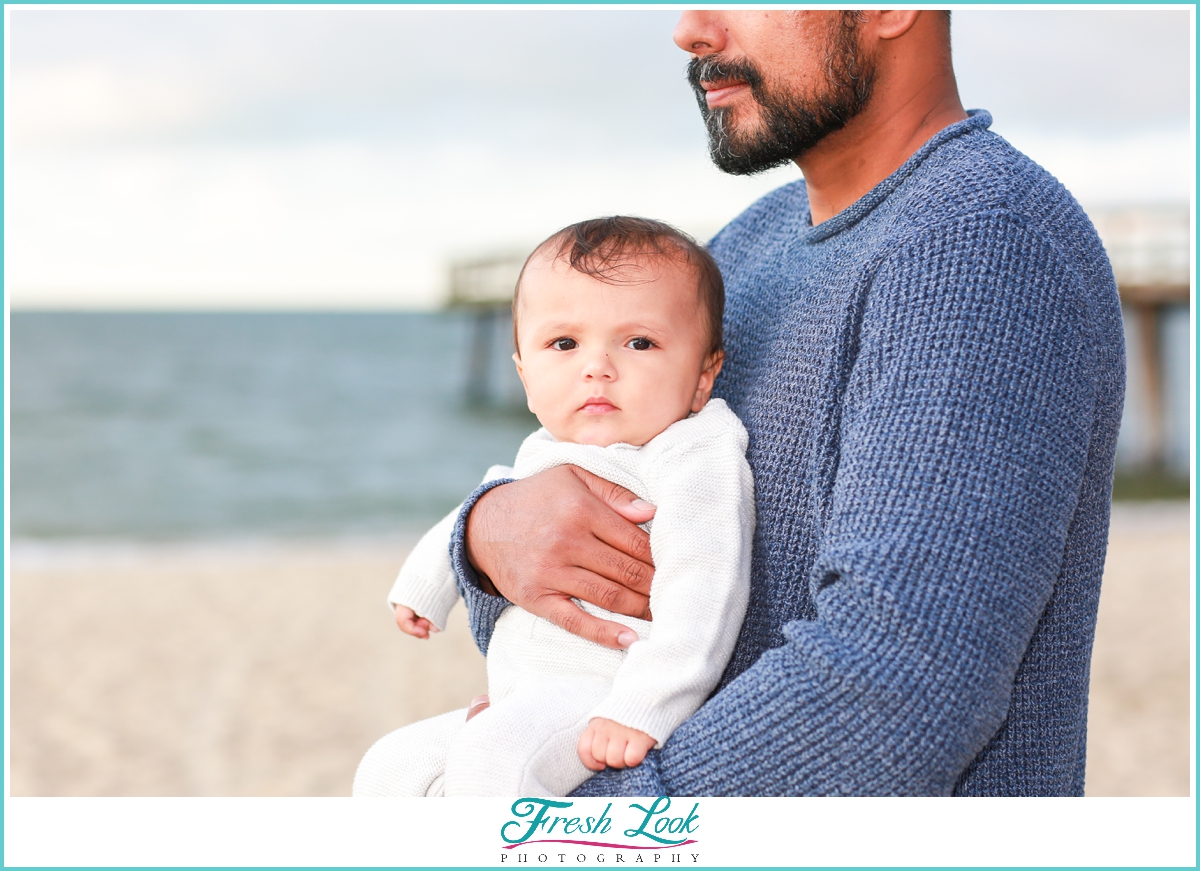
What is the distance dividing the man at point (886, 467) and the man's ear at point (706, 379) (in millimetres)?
40

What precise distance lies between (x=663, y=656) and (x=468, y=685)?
6047 mm

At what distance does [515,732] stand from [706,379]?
785mm

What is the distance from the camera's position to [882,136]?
6.15ft

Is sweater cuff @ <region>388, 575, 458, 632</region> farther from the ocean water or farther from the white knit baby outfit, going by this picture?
the ocean water

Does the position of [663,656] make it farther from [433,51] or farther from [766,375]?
[433,51]

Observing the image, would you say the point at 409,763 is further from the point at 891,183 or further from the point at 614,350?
→ the point at 891,183

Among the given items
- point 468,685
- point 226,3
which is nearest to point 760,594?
point 226,3

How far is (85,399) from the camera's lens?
94.5 ft

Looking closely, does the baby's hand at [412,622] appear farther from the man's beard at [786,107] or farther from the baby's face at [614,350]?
the man's beard at [786,107]

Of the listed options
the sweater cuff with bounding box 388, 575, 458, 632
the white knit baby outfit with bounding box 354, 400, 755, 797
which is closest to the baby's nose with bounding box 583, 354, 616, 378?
the white knit baby outfit with bounding box 354, 400, 755, 797

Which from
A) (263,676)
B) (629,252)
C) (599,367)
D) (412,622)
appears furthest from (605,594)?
(263,676)

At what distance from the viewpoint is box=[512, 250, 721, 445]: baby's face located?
1843 mm

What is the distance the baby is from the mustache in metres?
0.29

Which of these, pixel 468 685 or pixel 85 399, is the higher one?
pixel 468 685
